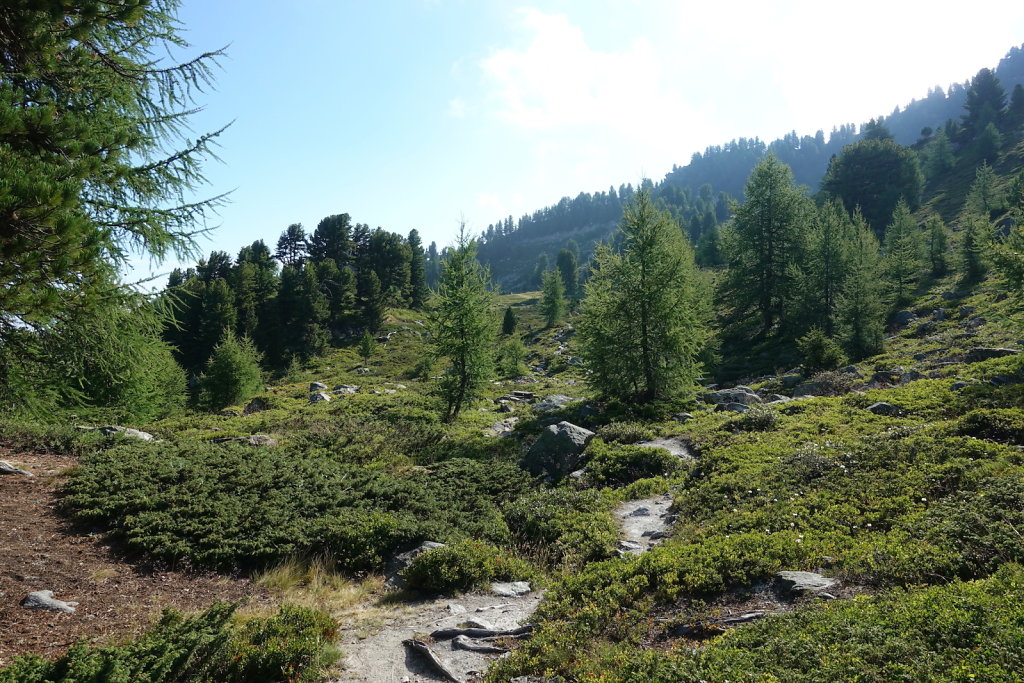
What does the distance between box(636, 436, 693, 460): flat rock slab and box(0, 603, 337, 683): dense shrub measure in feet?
38.2

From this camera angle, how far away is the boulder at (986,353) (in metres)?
19.5

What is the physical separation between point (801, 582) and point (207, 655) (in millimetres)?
8200

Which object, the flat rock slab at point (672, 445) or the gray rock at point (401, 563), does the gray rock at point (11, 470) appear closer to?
the gray rock at point (401, 563)

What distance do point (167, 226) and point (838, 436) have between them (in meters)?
16.5

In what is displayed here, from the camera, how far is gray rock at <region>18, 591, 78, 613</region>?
726cm

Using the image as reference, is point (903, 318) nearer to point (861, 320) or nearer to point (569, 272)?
point (861, 320)

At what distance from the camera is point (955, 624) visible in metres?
4.73

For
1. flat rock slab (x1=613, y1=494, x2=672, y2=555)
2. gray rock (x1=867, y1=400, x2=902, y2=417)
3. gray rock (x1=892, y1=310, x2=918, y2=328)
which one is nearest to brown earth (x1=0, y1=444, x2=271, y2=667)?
flat rock slab (x1=613, y1=494, x2=672, y2=555)

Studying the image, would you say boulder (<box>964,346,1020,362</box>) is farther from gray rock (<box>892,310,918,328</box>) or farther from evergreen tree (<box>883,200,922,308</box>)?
evergreen tree (<box>883,200,922,308</box>)

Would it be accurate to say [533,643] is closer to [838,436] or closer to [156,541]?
[156,541]

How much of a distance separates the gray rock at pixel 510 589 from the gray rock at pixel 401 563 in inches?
64.6

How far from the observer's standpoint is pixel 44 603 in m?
7.33

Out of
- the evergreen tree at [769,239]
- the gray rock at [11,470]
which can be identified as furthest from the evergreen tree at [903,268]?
the gray rock at [11,470]

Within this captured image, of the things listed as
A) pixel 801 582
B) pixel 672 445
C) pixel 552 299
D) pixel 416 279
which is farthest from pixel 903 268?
pixel 416 279
